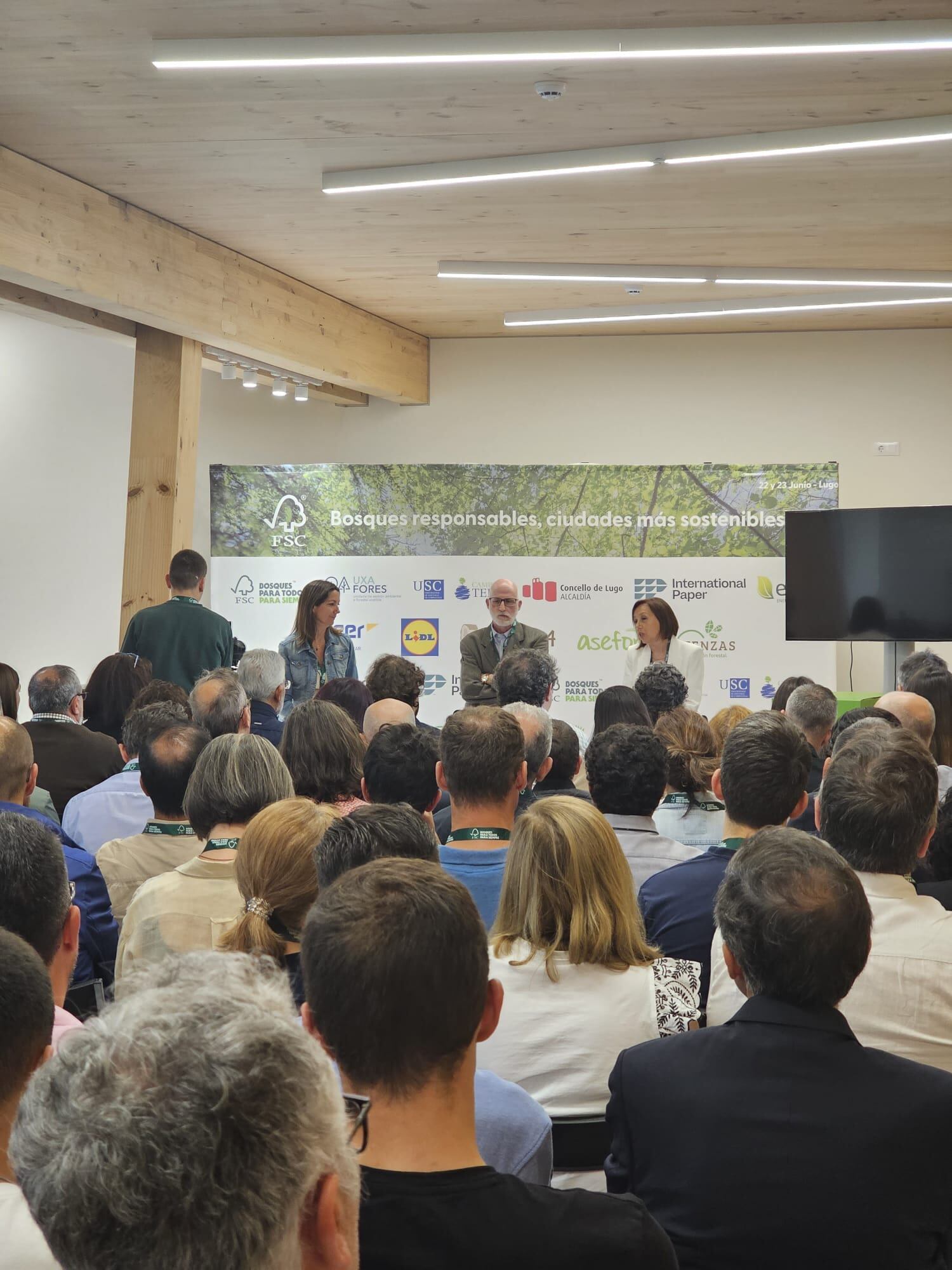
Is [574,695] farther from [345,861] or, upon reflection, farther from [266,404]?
[345,861]

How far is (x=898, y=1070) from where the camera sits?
1.66m

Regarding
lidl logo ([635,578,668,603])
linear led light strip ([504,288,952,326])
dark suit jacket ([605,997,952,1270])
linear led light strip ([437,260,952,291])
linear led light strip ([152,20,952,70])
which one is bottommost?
dark suit jacket ([605,997,952,1270])

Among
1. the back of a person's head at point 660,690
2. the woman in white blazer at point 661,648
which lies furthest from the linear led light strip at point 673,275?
the back of a person's head at point 660,690

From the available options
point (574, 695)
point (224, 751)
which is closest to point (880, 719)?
point (224, 751)

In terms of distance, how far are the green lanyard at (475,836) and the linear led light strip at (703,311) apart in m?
6.10

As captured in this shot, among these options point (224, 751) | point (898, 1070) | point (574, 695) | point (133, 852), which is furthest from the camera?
point (574, 695)

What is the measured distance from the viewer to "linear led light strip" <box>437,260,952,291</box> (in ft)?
24.1

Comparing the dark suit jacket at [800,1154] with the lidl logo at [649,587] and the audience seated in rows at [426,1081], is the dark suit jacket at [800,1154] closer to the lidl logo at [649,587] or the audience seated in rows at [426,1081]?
the audience seated in rows at [426,1081]

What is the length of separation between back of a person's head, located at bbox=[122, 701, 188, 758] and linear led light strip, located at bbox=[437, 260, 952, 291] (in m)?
4.01

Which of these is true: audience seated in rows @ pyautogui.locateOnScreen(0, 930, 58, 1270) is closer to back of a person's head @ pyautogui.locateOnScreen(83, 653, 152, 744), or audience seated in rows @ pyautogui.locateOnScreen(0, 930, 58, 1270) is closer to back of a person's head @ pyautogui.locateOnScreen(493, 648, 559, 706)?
back of a person's head @ pyautogui.locateOnScreen(493, 648, 559, 706)

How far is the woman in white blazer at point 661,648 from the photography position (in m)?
7.05

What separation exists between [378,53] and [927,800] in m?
2.91

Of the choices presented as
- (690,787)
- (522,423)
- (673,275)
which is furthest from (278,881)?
(522,423)

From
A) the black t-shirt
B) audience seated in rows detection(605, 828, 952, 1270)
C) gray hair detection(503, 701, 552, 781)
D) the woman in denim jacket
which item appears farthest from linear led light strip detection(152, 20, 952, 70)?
the black t-shirt
